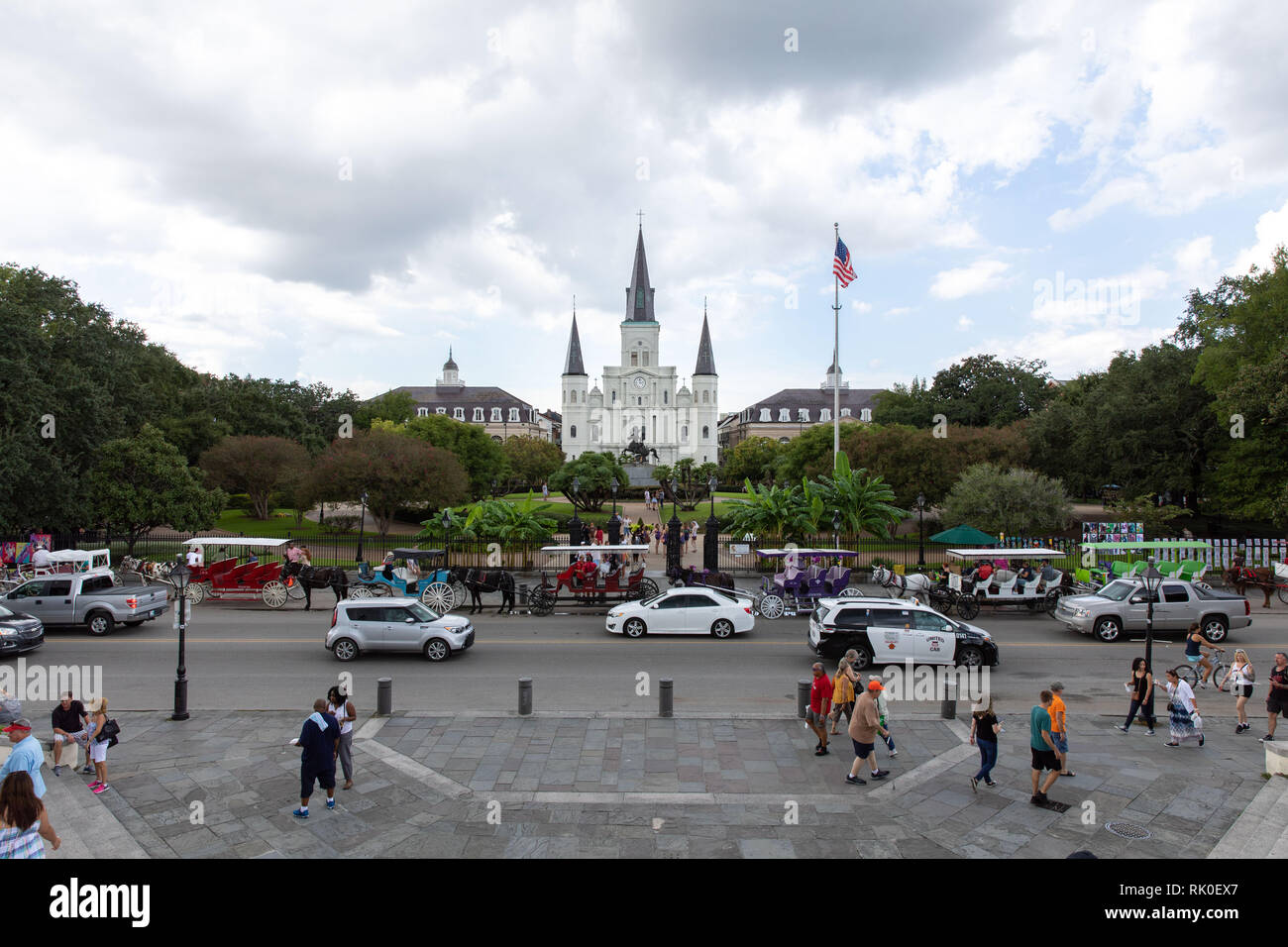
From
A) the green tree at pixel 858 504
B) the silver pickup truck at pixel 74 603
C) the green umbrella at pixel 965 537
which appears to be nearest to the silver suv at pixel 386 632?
the silver pickup truck at pixel 74 603

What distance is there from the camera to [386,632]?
15.3m

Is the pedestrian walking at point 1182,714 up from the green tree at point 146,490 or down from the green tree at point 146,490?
down

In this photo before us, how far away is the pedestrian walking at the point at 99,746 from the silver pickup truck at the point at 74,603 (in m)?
10.8

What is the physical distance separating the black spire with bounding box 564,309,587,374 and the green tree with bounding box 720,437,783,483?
48462mm

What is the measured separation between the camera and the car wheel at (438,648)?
15.3 meters

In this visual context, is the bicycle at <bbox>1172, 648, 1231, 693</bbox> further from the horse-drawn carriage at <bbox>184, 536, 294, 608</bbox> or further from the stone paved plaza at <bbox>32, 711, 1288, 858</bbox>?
the horse-drawn carriage at <bbox>184, 536, 294, 608</bbox>

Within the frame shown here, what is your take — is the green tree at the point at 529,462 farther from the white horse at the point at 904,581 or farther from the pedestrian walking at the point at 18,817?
the pedestrian walking at the point at 18,817

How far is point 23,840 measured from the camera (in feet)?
18.6

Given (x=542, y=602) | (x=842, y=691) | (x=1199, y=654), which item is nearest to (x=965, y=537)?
(x=1199, y=654)

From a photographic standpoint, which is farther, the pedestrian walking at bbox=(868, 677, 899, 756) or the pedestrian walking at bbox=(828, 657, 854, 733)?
the pedestrian walking at bbox=(828, 657, 854, 733)

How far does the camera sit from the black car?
1458cm

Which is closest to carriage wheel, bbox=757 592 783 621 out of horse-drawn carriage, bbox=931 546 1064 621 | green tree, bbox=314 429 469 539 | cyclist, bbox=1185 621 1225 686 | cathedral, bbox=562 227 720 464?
horse-drawn carriage, bbox=931 546 1064 621
